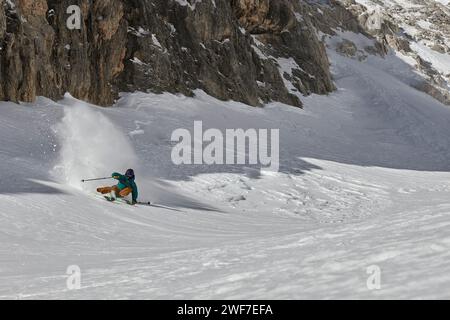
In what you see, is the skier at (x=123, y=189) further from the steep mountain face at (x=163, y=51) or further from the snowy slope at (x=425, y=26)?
the snowy slope at (x=425, y=26)

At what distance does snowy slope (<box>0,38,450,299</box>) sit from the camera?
5.27m

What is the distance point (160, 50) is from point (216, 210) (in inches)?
829

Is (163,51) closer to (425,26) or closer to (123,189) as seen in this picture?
(123,189)

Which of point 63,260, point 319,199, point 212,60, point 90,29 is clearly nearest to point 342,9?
point 212,60

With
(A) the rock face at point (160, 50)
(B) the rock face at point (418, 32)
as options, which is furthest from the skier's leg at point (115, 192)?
(B) the rock face at point (418, 32)

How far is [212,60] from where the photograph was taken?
38219 millimetres

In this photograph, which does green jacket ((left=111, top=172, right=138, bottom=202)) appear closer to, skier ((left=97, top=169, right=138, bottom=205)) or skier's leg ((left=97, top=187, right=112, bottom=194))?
skier ((left=97, top=169, right=138, bottom=205))

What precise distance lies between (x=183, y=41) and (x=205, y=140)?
44.7 feet

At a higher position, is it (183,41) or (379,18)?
(379,18)

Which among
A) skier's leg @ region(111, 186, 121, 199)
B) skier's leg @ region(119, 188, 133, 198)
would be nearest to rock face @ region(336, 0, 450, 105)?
skier's leg @ region(119, 188, 133, 198)

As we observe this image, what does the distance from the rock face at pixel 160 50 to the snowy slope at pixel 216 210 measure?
145 cm
